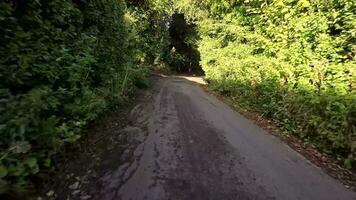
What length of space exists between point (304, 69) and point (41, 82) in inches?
292

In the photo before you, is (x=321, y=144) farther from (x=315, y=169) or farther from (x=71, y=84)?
(x=71, y=84)

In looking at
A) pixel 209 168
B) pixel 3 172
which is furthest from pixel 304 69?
pixel 3 172

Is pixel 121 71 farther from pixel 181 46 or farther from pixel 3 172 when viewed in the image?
pixel 181 46

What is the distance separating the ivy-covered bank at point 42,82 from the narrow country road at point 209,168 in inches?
38.1

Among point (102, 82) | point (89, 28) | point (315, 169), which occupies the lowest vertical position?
point (315, 169)

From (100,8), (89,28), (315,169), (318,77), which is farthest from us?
(318,77)

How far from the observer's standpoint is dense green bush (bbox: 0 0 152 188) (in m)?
3.53

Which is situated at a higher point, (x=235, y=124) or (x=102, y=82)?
(x=102, y=82)

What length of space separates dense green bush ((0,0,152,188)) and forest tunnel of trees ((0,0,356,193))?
2cm

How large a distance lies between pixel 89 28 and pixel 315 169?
230 inches

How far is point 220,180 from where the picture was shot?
4.59 m

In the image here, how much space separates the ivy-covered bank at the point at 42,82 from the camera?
353 cm

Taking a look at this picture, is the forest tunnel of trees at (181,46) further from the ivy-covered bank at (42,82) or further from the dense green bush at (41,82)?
the dense green bush at (41,82)

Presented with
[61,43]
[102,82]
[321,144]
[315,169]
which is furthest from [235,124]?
[61,43]
